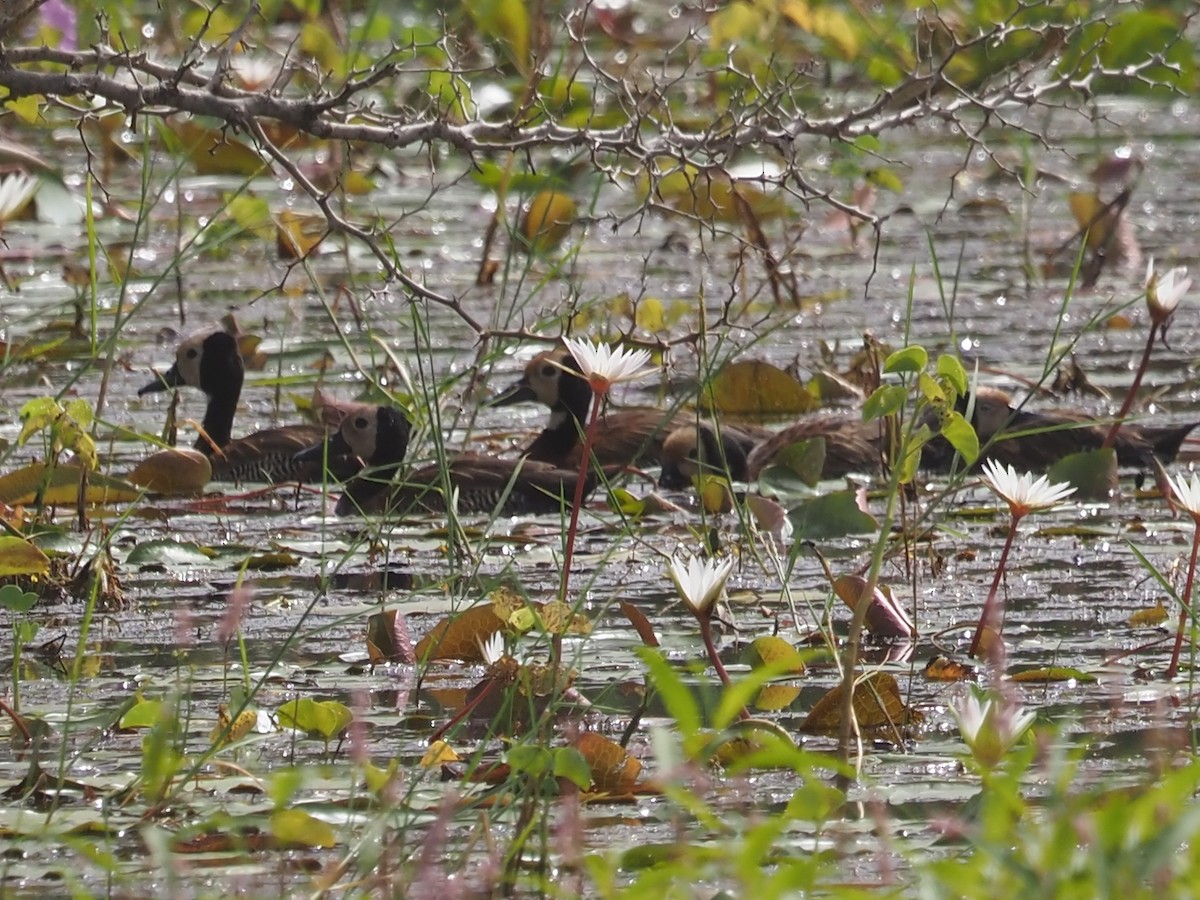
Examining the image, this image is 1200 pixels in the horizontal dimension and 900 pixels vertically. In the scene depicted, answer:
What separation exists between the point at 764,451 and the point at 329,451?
1179 millimetres

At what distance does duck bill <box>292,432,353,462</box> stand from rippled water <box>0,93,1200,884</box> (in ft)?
0.64

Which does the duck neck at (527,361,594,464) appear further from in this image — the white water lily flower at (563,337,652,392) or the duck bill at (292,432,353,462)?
the white water lily flower at (563,337,652,392)

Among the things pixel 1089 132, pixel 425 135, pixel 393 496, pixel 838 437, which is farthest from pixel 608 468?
pixel 1089 132

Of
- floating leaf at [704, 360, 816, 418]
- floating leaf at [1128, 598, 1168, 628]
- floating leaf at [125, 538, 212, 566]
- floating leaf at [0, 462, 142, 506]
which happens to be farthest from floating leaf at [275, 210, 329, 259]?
floating leaf at [1128, 598, 1168, 628]

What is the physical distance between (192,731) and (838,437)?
3.03 metres

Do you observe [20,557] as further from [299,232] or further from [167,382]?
[299,232]

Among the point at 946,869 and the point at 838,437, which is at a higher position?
the point at 838,437

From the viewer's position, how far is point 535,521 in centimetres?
611

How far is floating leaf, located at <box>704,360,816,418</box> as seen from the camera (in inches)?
295

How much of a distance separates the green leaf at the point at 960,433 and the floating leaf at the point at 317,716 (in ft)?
3.77

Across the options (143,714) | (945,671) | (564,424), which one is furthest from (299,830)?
(564,424)

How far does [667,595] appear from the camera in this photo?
199 inches

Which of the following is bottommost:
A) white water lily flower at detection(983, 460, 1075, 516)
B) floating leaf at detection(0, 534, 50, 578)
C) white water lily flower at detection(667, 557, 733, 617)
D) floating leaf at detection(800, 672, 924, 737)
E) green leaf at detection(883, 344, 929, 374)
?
floating leaf at detection(800, 672, 924, 737)

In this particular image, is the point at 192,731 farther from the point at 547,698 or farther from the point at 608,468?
the point at 608,468
